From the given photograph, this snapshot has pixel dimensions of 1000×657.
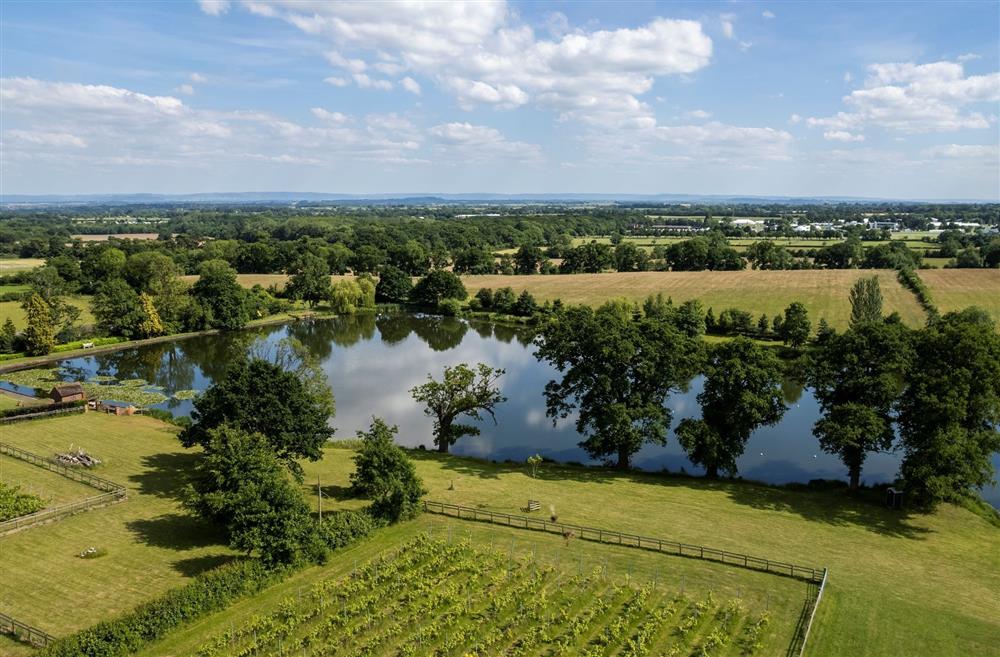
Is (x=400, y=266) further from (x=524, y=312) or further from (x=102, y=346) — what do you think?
(x=102, y=346)

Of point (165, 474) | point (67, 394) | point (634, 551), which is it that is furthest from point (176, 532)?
point (67, 394)

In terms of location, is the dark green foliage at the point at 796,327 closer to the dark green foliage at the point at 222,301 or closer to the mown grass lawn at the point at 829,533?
the mown grass lawn at the point at 829,533

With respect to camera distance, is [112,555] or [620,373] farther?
[620,373]

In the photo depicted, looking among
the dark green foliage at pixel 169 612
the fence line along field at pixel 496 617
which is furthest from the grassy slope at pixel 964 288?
the dark green foliage at pixel 169 612

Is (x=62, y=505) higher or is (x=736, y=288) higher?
(x=736, y=288)

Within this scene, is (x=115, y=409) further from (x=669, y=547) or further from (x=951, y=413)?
(x=951, y=413)

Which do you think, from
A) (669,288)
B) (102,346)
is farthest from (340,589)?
(669,288)
